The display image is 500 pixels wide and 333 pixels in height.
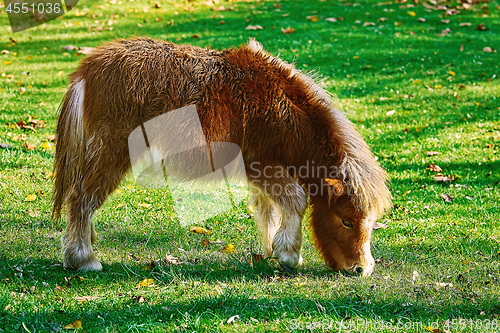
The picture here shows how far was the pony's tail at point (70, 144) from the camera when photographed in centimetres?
440

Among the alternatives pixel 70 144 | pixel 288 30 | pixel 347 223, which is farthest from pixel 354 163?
pixel 288 30

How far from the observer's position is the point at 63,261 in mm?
4531

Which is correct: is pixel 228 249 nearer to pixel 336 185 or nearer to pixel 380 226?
pixel 336 185

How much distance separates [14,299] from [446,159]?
6180 mm

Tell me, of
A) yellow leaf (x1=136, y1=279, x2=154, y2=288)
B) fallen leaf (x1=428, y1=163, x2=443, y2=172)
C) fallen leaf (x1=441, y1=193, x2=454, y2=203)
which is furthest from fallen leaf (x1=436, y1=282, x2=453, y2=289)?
fallen leaf (x1=428, y1=163, x2=443, y2=172)

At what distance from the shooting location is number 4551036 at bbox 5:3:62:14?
47.7 feet

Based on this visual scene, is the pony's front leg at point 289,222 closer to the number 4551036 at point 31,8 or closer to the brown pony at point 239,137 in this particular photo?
the brown pony at point 239,137

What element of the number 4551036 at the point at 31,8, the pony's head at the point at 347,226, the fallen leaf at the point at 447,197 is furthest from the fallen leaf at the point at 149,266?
the number 4551036 at the point at 31,8

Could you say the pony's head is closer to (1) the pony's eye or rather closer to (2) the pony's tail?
(1) the pony's eye

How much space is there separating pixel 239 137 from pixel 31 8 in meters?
12.9

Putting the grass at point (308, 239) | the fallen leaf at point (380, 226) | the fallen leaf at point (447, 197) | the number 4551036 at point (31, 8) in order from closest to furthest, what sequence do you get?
the grass at point (308, 239), the fallen leaf at point (380, 226), the fallen leaf at point (447, 197), the number 4551036 at point (31, 8)

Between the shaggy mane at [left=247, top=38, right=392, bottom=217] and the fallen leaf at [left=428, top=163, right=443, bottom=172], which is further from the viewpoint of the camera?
the fallen leaf at [left=428, top=163, right=443, bottom=172]

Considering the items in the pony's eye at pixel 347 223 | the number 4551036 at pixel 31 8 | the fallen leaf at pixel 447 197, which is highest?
the number 4551036 at pixel 31 8

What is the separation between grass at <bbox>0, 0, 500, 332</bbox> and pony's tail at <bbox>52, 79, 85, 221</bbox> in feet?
2.57
